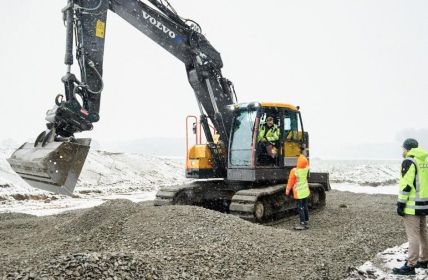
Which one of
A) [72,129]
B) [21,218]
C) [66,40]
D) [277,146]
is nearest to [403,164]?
[277,146]

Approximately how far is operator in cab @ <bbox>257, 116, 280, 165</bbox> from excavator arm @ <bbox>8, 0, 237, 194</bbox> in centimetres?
92

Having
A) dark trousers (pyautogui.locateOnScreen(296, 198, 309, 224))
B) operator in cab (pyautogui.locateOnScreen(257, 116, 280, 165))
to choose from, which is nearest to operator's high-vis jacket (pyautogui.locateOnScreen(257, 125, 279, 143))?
operator in cab (pyautogui.locateOnScreen(257, 116, 280, 165))

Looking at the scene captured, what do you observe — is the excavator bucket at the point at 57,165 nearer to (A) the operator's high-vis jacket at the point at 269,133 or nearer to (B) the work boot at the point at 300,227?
(A) the operator's high-vis jacket at the point at 269,133

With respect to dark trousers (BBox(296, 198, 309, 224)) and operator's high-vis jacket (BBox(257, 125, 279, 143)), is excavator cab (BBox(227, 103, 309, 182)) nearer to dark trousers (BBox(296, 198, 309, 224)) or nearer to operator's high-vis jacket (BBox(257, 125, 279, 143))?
operator's high-vis jacket (BBox(257, 125, 279, 143))

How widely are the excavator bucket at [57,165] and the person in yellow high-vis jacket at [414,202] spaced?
4.67 meters

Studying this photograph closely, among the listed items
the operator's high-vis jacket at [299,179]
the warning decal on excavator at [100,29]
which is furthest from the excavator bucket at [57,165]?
the operator's high-vis jacket at [299,179]

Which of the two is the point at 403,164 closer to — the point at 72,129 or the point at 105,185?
the point at 72,129

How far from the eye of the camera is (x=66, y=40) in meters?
7.19

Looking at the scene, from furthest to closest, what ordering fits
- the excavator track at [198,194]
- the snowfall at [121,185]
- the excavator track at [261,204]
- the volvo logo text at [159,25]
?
the excavator track at [198,194]
the volvo logo text at [159,25]
the excavator track at [261,204]
the snowfall at [121,185]

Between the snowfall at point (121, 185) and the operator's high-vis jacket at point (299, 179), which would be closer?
the snowfall at point (121, 185)

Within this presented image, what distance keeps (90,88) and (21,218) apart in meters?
4.78

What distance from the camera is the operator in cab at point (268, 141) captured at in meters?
9.89

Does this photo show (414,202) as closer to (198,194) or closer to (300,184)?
(300,184)

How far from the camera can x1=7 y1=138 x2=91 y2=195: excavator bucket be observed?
5.83 metres
